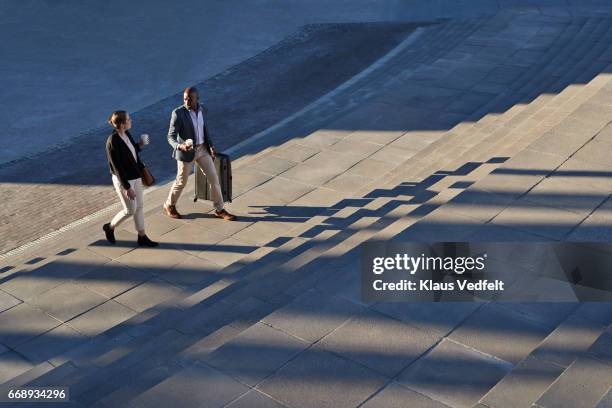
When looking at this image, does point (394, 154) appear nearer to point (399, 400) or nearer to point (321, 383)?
point (321, 383)

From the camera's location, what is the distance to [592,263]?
7.55 metres

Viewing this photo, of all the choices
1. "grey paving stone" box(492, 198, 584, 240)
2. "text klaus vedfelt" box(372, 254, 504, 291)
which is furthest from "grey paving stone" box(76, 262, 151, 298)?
"grey paving stone" box(492, 198, 584, 240)

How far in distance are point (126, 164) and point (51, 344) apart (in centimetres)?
235

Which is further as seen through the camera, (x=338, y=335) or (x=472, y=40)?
(x=472, y=40)

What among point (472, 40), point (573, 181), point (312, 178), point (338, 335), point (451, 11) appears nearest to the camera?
point (338, 335)

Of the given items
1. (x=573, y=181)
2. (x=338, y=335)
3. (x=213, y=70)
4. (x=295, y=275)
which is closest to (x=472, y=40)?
(x=213, y=70)

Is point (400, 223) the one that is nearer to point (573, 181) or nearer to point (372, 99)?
point (573, 181)

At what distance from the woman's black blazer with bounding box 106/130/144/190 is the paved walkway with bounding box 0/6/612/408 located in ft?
3.63

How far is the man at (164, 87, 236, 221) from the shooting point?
34.8 feet

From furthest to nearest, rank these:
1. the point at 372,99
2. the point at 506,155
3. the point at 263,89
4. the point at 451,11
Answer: the point at 451,11
the point at 263,89
the point at 372,99
the point at 506,155

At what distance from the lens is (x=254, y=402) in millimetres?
5910

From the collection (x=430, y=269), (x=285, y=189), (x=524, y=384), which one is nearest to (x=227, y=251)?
(x=285, y=189)

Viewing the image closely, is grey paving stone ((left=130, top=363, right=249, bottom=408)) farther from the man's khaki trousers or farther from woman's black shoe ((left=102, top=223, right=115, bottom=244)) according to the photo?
the man's khaki trousers

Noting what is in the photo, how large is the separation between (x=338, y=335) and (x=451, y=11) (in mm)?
16993
